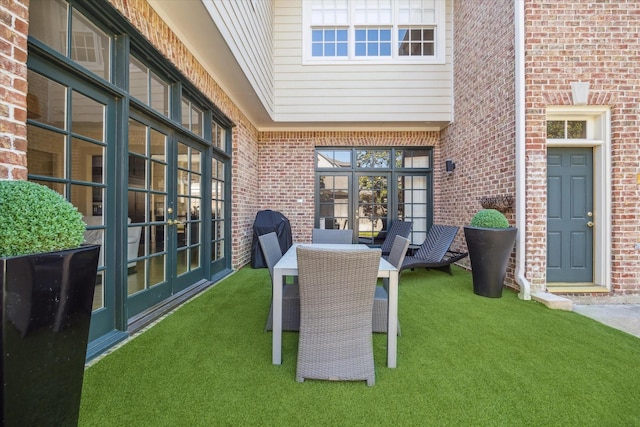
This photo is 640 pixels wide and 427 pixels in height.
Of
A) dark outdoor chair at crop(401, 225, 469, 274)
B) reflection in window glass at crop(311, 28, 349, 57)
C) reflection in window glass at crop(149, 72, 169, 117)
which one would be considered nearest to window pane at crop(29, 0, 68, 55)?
reflection in window glass at crop(149, 72, 169, 117)

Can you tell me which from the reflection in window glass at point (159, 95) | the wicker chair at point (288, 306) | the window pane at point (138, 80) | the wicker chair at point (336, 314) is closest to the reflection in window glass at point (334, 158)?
the reflection in window glass at point (159, 95)

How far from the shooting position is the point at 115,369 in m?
1.95

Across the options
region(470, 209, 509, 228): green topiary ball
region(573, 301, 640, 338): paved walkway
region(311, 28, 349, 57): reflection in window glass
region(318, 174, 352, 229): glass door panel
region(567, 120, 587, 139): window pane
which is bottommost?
region(573, 301, 640, 338): paved walkway

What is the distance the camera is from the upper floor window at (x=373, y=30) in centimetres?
569

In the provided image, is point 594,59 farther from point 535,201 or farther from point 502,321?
point 502,321

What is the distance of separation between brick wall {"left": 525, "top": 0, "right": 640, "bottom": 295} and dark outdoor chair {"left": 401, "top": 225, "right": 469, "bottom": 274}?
3.52 ft

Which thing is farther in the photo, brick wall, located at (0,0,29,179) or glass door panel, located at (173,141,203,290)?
glass door panel, located at (173,141,203,290)

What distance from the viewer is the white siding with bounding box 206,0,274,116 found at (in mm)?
3045

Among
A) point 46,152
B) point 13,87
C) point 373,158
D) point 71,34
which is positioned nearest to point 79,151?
point 46,152

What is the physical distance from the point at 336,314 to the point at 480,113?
4430mm

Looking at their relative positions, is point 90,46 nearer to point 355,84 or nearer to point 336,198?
point 355,84

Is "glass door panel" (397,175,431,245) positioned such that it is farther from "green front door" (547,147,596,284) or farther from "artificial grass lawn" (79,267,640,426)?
"artificial grass lawn" (79,267,640,426)

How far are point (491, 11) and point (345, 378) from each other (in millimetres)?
5329

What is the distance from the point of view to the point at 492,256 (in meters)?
3.65
